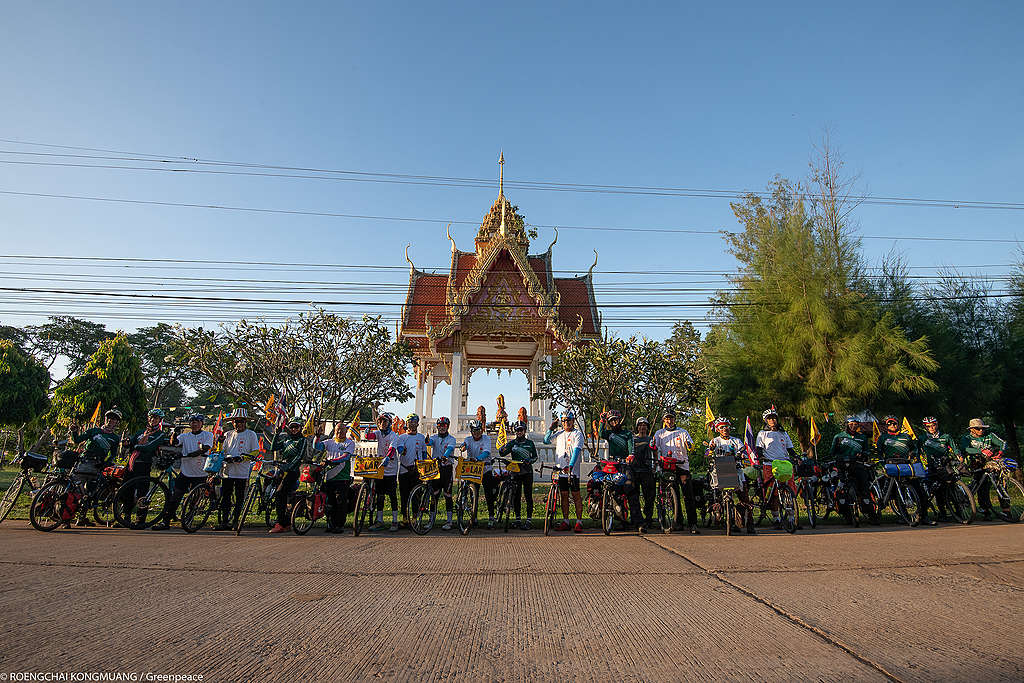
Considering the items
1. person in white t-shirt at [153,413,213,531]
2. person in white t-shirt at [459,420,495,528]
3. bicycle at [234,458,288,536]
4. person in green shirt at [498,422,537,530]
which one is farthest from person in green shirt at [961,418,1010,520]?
person in white t-shirt at [153,413,213,531]

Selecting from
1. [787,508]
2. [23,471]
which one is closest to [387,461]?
[23,471]

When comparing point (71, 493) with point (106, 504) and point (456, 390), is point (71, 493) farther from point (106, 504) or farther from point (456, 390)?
point (456, 390)

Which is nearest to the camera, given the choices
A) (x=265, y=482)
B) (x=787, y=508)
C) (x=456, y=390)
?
(x=787, y=508)

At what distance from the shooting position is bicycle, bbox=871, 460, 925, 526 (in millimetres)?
8922

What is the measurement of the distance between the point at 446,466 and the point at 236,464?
323 centimetres

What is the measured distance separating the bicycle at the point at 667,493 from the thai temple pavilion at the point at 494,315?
1137 centimetres

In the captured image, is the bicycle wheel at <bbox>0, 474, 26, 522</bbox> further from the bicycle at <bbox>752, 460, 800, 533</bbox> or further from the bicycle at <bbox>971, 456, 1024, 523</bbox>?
the bicycle at <bbox>971, 456, 1024, 523</bbox>

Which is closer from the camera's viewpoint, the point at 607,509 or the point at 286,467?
the point at 607,509

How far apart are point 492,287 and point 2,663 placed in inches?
766

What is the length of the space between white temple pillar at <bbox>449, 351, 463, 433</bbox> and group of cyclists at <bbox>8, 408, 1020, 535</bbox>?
10699 millimetres

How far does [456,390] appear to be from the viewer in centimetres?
2038

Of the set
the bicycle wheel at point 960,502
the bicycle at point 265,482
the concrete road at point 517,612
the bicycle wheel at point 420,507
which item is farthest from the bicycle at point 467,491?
the bicycle wheel at point 960,502

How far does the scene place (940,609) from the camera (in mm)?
3875

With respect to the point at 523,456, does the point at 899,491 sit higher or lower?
lower
